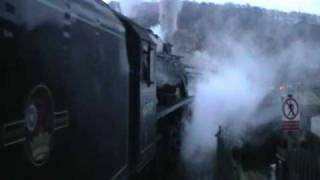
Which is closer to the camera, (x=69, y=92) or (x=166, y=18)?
(x=69, y=92)

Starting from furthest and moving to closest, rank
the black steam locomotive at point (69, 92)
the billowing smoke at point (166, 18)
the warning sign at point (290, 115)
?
the billowing smoke at point (166, 18) < the warning sign at point (290, 115) < the black steam locomotive at point (69, 92)

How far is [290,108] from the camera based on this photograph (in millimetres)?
12711

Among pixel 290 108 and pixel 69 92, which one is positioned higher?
pixel 69 92

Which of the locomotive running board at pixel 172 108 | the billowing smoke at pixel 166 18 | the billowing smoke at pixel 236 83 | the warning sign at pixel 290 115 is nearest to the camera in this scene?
the locomotive running board at pixel 172 108

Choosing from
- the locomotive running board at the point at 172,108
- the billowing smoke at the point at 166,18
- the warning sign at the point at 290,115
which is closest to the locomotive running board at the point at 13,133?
the locomotive running board at the point at 172,108

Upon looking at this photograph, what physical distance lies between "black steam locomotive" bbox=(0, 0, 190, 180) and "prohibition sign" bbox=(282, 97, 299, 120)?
517cm

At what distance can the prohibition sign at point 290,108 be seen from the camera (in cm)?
1260

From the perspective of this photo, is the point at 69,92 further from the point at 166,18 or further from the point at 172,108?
the point at 166,18

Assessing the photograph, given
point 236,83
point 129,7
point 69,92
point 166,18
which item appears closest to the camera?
point 69,92

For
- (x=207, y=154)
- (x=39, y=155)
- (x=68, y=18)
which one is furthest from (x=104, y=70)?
(x=207, y=154)

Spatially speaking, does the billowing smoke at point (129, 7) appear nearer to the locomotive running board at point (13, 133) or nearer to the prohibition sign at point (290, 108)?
the prohibition sign at point (290, 108)

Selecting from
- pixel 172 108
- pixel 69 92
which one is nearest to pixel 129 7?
pixel 172 108

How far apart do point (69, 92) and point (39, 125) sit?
2.40 ft

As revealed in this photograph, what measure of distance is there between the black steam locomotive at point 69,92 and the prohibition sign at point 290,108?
5.17 meters
